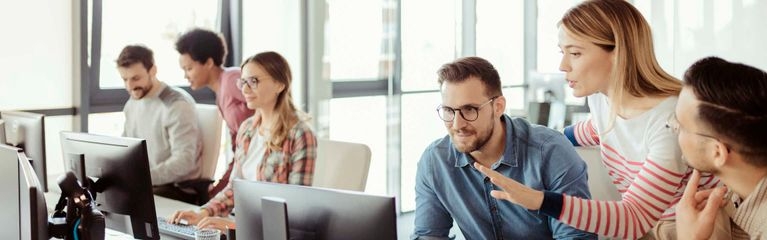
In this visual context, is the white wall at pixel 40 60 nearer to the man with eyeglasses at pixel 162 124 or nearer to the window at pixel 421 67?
the man with eyeglasses at pixel 162 124

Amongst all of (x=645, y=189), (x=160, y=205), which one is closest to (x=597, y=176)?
(x=645, y=189)

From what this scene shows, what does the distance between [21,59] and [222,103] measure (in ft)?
3.69

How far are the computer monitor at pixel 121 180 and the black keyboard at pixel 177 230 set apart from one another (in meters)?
0.21

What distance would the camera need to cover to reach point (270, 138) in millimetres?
3096

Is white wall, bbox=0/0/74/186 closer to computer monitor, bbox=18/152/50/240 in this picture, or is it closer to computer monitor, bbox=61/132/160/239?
computer monitor, bbox=61/132/160/239

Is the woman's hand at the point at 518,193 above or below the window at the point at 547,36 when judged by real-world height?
below

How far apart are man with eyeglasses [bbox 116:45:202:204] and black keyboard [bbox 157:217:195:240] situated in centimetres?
101

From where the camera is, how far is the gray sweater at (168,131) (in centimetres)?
380

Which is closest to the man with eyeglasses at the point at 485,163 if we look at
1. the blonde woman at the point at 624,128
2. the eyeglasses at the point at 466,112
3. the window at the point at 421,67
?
the eyeglasses at the point at 466,112

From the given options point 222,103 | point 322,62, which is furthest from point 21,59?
point 322,62

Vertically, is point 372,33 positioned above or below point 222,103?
above

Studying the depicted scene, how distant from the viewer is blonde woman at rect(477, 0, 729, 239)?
6.59ft

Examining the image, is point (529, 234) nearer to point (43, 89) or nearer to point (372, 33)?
point (43, 89)

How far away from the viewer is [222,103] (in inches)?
159
